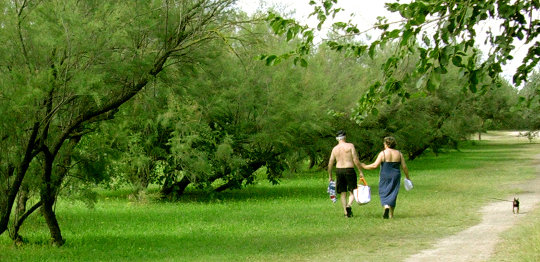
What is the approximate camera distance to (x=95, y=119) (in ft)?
43.9

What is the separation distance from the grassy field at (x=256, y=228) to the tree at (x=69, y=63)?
1.57m

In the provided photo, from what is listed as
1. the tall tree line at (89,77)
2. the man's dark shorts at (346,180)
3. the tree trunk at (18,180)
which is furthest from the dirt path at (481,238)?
the tree trunk at (18,180)

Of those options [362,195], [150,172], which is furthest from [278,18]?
[150,172]

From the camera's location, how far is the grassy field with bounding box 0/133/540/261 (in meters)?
12.5

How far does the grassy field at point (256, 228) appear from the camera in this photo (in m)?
12.5

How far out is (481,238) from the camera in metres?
13.1

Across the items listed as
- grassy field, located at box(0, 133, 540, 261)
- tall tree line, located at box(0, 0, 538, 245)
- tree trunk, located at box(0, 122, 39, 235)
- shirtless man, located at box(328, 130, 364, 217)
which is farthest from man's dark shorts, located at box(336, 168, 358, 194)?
tree trunk, located at box(0, 122, 39, 235)

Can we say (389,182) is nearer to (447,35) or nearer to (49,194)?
(49,194)

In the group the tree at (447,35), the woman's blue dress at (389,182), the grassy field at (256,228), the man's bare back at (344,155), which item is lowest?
the grassy field at (256,228)

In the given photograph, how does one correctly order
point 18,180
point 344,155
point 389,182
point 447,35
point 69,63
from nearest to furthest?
point 447,35 → point 69,63 → point 18,180 → point 389,182 → point 344,155

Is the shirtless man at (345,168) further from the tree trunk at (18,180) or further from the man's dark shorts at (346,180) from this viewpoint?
the tree trunk at (18,180)

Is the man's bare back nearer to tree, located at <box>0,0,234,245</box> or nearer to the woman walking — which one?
the woman walking

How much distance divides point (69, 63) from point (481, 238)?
22.9 feet

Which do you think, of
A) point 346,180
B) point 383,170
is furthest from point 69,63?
point 383,170
